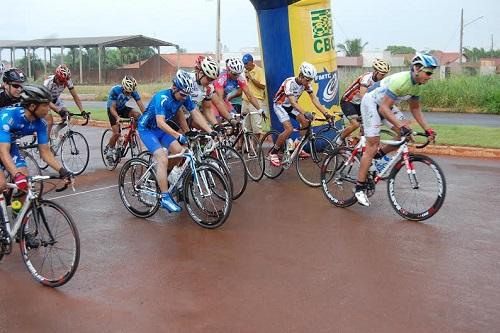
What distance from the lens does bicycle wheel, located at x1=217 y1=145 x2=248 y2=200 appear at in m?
8.70

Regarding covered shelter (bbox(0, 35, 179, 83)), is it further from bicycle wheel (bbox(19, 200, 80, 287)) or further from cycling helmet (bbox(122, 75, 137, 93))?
bicycle wheel (bbox(19, 200, 80, 287))

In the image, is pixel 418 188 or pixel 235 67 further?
pixel 235 67

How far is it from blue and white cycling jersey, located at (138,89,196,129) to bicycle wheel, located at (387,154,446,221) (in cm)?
292

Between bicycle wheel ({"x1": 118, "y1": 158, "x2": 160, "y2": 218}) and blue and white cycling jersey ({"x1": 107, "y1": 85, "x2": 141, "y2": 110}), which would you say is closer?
bicycle wheel ({"x1": 118, "y1": 158, "x2": 160, "y2": 218})

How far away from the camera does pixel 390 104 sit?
7367mm

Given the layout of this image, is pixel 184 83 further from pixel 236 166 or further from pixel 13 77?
pixel 13 77

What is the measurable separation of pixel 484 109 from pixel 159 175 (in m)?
20.2

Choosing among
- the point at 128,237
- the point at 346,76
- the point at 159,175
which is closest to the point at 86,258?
the point at 128,237

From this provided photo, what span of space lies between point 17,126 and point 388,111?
4340 millimetres

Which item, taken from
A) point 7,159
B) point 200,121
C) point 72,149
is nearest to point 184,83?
point 200,121

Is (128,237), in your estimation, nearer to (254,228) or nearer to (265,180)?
(254,228)

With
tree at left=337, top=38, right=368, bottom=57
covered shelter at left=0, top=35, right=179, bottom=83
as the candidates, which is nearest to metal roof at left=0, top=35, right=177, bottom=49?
covered shelter at left=0, top=35, right=179, bottom=83

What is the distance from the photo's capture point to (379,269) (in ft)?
18.3

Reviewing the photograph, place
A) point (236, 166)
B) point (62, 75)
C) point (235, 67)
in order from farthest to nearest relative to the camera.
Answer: point (62, 75), point (235, 67), point (236, 166)
